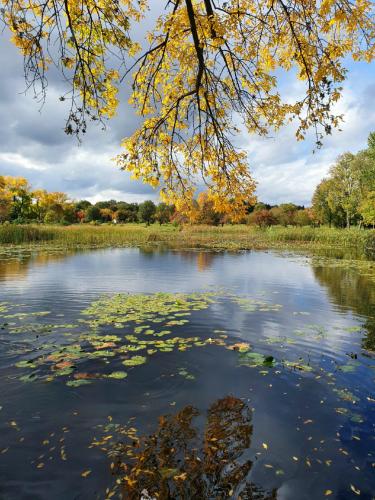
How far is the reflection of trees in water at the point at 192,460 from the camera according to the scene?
3.46 metres

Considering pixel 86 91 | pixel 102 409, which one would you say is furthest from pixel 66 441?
pixel 86 91

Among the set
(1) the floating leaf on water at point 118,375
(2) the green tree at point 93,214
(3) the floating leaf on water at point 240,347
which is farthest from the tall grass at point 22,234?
(2) the green tree at point 93,214

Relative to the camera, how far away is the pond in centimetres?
367

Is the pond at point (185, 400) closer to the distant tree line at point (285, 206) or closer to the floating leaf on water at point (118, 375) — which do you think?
the floating leaf on water at point (118, 375)

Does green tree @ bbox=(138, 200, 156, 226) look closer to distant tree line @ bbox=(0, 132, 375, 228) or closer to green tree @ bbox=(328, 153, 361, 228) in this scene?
distant tree line @ bbox=(0, 132, 375, 228)

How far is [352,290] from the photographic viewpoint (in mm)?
14227

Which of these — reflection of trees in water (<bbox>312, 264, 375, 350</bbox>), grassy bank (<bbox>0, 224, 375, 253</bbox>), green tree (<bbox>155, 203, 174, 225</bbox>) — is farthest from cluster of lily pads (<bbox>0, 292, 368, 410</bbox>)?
green tree (<bbox>155, 203, 174, 225</bbox>)

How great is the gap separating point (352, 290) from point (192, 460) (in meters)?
12.4

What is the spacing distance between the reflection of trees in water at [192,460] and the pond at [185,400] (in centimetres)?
1

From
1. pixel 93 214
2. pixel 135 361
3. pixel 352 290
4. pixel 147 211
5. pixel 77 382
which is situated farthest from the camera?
pixel 93 214

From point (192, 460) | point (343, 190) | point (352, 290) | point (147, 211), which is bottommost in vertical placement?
point (192, 460)

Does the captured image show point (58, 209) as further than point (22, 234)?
Yes

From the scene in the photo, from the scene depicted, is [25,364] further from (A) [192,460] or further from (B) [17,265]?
(B) [17,265]

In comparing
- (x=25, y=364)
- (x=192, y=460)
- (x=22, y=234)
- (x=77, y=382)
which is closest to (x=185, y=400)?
(x=192, y=460)
